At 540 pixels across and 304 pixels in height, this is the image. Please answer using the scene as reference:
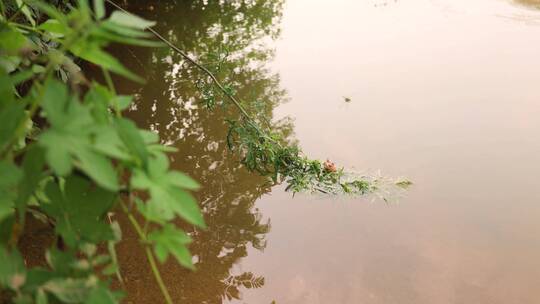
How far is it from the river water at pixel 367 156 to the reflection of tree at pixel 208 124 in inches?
0.6

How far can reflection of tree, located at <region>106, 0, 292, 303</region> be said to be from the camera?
10.3ft

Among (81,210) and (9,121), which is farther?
(81,210)

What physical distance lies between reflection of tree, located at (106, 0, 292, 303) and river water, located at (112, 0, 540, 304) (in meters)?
0.02

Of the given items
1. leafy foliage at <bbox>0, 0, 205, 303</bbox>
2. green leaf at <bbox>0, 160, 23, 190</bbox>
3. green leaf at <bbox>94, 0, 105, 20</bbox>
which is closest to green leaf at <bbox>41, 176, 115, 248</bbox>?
leafy foliage at <bbox>0, 0, 205, 303</bbox>

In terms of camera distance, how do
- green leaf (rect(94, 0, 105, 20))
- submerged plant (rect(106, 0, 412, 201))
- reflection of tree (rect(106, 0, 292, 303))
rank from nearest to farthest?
green leaf (rect(94, 0, 105, 20))
submerged plant (rect(106, 0, 412, 201))
reflection of tree (rect(106, 0, 292, 303))

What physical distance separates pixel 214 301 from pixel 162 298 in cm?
34

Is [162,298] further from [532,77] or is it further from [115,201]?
[532,77]

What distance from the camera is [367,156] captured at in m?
4.45

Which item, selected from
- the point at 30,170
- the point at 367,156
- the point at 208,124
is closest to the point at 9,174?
the point at 30,170

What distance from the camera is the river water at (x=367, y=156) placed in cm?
320

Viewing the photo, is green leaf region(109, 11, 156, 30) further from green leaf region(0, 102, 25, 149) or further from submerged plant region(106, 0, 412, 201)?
submerged plant region(106, 0, 412, 201)

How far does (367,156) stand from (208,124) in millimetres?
1648

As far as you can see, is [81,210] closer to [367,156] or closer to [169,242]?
[169,242]

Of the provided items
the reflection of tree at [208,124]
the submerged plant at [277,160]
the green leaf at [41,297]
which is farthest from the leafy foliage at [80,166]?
the reflection of tree at [208,124]
